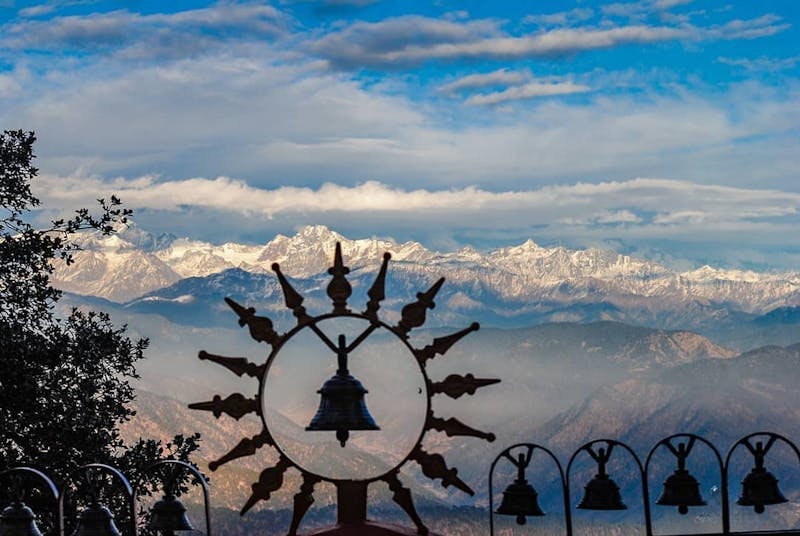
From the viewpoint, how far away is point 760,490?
17.0 m

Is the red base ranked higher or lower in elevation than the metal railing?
lower

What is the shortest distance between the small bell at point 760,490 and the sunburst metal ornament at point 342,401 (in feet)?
18.3

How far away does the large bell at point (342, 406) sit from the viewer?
42.5ft

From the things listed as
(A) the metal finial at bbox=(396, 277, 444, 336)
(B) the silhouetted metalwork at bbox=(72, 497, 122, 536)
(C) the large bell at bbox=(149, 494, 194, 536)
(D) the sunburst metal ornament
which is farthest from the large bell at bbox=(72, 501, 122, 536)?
(A) the metal finial at bbox=(396, 277, 444, 336)

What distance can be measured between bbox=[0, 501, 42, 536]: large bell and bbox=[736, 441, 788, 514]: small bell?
904 centimetres

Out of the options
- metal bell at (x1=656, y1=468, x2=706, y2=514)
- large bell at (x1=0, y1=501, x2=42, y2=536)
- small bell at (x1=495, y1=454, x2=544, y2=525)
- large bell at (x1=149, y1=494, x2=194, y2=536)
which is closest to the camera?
large bell at (x1=0, y1=501, x2=42, y2=536)

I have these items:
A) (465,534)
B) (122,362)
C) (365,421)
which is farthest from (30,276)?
(465,534)

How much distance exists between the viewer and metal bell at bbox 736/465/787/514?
1686cm

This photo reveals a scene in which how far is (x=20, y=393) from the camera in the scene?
87.6ft

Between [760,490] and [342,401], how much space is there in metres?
6.77

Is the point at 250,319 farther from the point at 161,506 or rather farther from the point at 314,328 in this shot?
the point at 161,506

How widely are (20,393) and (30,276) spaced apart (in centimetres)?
274

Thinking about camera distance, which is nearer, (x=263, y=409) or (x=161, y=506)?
(x=263, y=409)

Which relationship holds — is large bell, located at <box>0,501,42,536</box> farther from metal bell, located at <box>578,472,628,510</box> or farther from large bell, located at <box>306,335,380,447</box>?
metal bell, located at <box>578,472,628,510</box>
